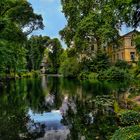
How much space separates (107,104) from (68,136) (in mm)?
9502

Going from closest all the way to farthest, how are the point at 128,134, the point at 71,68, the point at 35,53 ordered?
the point at 128,134, the point at 71,68, the point at 35,53

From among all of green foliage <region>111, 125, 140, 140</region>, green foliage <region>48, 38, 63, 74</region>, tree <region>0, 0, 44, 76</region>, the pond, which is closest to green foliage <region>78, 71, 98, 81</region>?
tree <region>0, 0, 44, 76</region>

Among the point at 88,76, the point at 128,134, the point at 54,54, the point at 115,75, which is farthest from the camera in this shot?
the point at 54,54

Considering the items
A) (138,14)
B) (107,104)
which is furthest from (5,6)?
(138,14)

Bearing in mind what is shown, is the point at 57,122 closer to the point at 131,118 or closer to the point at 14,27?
the point at 131,118

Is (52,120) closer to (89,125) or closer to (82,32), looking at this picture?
(89,125)

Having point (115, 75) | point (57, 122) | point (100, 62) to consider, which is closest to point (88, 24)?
A: point (100, 62)

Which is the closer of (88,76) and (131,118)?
(131,118)

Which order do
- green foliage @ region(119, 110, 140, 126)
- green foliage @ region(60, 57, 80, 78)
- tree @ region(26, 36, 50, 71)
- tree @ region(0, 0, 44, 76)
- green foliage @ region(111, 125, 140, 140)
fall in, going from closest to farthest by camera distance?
green foliage @ region(111, 125, 140, 140) → green foliage @ region(119, 110, 140, 126) → tree @ region(0, 0, 44, 76) → green foliage @ region(60, 57, 80, 78) → tree @ region(26, 36, 50, 71)

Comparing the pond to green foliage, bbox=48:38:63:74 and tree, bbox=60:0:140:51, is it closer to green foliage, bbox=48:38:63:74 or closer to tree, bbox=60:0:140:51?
tree, bbox=60:0:140:51

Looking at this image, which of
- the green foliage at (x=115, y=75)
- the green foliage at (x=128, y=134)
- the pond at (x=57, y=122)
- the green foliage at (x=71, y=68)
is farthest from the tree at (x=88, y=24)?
the green foliage at (x=128, y=134)

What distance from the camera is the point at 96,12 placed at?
6291 cm

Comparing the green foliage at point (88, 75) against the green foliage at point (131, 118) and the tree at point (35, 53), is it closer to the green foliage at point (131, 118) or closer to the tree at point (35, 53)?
the green foliage at point (131, 118)

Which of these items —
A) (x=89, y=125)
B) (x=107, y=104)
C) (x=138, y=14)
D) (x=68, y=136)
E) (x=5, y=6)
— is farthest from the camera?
(x=5, y=6)
